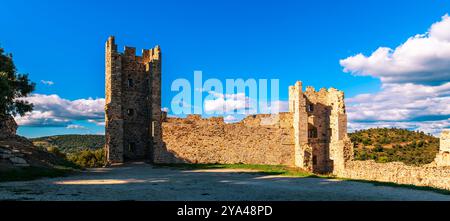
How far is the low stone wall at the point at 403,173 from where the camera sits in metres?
18.8

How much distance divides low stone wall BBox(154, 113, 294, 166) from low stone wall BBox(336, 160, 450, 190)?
213 inches

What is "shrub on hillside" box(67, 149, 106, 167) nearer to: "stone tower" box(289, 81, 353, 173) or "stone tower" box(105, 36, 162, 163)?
"stone tower" box(105, 36, 162, 163)

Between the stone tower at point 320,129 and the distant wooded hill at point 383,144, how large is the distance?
11.5 metres

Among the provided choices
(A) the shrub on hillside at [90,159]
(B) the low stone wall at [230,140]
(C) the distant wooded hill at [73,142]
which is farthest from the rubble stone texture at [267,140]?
(C) the distant wooded hill at [73,142]

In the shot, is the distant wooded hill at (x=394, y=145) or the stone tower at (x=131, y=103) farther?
the distant wooded hill at (x=394, y=145)

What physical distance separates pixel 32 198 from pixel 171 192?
157 inches

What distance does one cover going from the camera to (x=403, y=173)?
20.7 metres

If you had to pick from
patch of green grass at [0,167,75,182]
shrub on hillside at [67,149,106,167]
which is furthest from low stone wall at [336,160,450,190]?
shrub on hillside at [67,149,106,167]

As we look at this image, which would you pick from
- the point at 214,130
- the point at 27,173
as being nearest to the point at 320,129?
the point at 214,130

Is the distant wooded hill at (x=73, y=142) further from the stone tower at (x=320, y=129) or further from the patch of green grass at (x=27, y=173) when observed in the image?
the patch of green grass at (x=27, y=173)

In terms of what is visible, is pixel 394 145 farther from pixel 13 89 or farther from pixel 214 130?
pixel 13 89

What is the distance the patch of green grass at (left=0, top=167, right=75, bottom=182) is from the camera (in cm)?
1544
